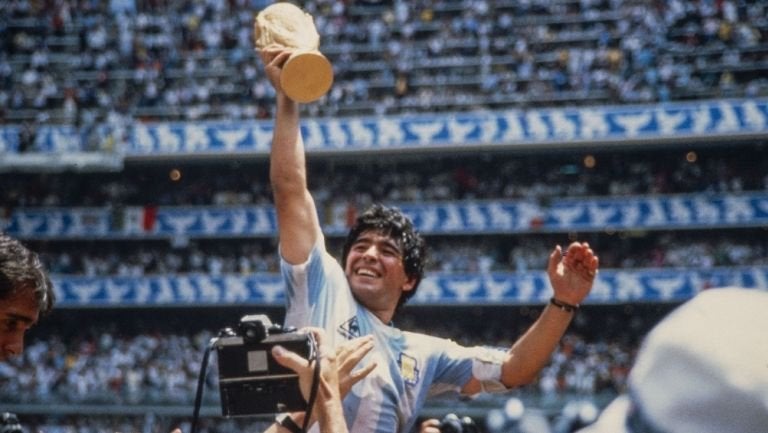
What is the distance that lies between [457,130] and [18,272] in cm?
1888

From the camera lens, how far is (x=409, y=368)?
109 inches

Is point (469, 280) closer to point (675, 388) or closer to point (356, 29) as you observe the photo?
point (356, 29)

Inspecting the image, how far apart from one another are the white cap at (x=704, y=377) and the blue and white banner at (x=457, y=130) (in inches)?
774

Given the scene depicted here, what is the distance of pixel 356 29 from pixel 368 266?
2014cm

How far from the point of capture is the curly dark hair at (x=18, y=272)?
204 centimetres

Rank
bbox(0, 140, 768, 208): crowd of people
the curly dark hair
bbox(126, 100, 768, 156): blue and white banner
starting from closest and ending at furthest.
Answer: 1. the curly dark hair
2. bbox(126, 100, 768, 156): blue and white banner
3. bbox(0, 140, 768, 208): crowd of people

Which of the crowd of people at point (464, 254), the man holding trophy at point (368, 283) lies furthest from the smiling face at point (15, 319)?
the crowd of people at point (464, 254)

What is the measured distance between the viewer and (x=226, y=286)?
21.2 m

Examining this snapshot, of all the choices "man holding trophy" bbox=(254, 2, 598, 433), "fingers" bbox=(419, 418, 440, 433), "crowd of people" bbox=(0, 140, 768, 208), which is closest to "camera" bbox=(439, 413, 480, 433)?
"fingers" bbox=(419, 418, 440, 433)

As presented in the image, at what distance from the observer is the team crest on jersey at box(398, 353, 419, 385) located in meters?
2.74

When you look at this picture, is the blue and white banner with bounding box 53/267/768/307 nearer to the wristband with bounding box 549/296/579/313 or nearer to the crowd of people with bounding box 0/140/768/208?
the crowd of people with bounding box 0/140/768/208

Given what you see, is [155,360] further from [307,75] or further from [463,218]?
[307,75]

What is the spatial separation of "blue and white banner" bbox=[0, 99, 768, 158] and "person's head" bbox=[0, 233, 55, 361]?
18669mm

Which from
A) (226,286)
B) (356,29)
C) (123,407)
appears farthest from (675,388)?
(356,29)
